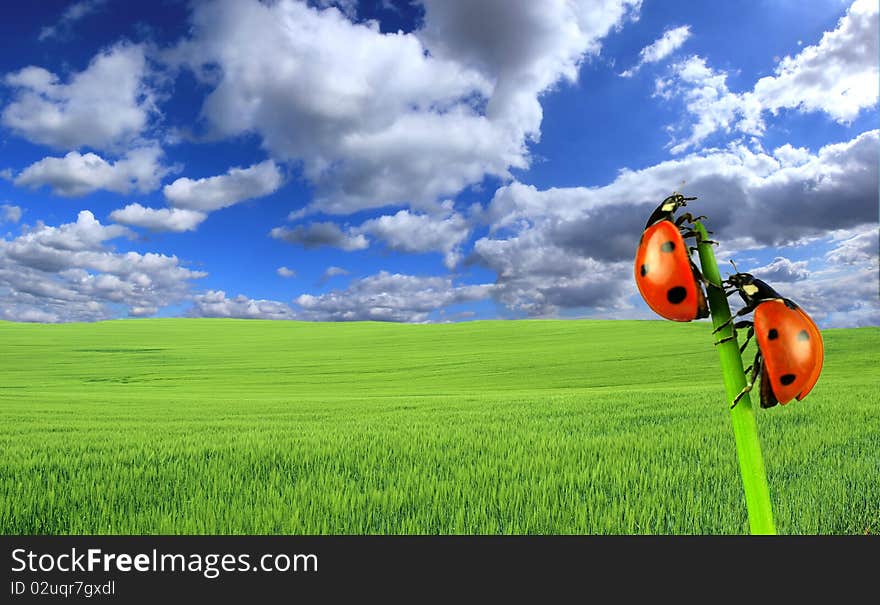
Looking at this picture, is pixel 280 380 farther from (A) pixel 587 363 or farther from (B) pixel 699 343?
(B) pixel 699 343

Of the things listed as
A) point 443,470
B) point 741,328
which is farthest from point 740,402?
point 443,470

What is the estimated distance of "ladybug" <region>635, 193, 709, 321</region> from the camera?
85cm

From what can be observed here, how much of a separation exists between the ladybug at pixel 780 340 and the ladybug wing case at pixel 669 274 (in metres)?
0.08

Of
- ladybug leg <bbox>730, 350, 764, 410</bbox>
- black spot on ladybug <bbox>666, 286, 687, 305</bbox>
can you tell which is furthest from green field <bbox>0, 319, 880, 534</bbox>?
black spot on ladybug <bbox>666, 286, 687, 305</bbox>

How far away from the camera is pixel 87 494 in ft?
12.7

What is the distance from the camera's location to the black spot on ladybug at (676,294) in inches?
33.7

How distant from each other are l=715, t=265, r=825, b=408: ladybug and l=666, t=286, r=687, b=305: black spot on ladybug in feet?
0.28

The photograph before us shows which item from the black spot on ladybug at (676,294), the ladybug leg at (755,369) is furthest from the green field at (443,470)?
the black spot on ladybug at (676,294)

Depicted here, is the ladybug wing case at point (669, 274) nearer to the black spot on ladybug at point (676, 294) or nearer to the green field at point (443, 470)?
the black spot on ladybug at point (676, 294)

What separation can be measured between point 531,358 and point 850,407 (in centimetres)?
2351

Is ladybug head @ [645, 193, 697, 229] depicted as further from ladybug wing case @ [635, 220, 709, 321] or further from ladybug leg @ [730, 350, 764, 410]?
ladybug leg @ [730, 350, 764, 410]

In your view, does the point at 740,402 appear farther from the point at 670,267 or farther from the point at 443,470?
the point at 443,470
